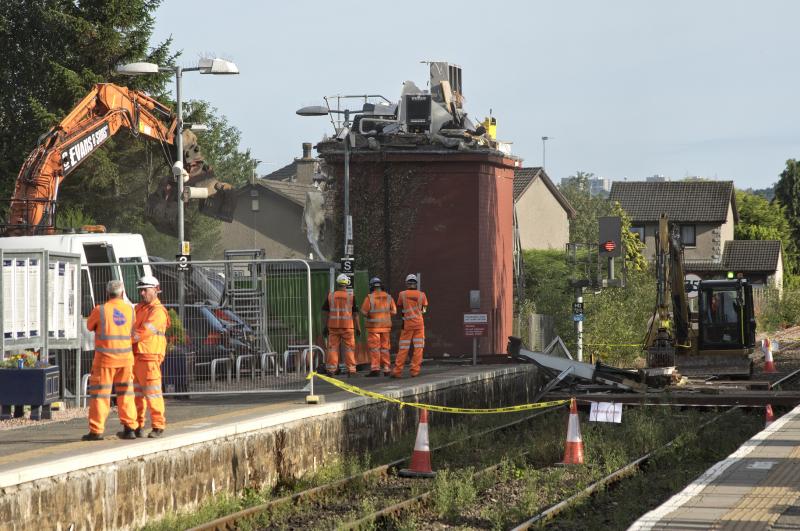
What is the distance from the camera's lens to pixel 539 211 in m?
77.1

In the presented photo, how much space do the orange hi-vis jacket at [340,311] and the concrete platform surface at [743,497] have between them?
8.55 m

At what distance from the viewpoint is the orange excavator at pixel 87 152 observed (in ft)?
76.4

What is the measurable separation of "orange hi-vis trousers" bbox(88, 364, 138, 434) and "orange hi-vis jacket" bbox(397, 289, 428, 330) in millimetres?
9128

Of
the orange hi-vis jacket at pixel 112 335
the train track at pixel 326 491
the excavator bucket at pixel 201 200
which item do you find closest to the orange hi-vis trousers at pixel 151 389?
the orange hi-vis jacket at pixel 112 335

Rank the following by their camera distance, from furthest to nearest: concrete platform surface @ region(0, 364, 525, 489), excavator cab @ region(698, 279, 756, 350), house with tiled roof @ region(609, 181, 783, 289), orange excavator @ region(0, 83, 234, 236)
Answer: house with tiled roof @ region(609, 181, 783, 289) → excavator cab @ region(698, 279, 756, 350) → orange excavator @ region(0, 83, 234, 236) → concrete platform surface @ region(0, 364, 525, 489)

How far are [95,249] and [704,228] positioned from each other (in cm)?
6555

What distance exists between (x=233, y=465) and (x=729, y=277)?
22081 millimetres

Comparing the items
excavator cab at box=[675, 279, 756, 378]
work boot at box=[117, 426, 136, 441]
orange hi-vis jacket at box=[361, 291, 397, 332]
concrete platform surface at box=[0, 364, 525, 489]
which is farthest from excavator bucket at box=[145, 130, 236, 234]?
work boot at box=[117, 426, 136, 441]

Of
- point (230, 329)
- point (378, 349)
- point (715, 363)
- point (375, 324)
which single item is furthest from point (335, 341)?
point (715, 363)

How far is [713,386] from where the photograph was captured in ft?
78.4

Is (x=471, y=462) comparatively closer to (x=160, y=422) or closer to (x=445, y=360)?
(x=160, y=422)

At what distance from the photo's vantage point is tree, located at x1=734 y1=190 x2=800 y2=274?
9506cm

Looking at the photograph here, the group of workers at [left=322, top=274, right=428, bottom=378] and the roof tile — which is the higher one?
the roof tile

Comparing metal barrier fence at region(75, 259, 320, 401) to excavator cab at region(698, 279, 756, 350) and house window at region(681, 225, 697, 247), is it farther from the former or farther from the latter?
house window at region(681, 225, 697, 247)
